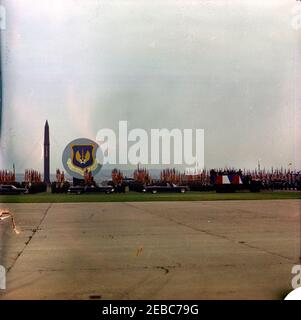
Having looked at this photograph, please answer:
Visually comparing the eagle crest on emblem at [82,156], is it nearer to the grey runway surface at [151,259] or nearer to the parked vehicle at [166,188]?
the grey runway surface at [151,259]

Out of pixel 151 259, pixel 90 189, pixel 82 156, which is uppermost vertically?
pixel 82 156

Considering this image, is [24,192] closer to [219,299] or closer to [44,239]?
[44,239]

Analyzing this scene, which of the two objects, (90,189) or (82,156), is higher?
(82,156)

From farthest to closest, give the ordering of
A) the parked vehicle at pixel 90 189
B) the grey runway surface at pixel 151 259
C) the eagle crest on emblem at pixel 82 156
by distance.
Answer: the parked vehicle at pixel 90 189, the eagle crest on emblem at pixel 82 156, the grey runway surface at pixel 151 259

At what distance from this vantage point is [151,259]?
25.6 ft

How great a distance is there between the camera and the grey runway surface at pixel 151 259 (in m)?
5.73

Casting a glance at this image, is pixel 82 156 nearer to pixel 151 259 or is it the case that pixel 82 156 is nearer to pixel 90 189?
pixel 151 259

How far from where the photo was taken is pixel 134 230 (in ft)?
39.4

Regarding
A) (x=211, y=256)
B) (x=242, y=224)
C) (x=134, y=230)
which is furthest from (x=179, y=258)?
(x=242, y=224)

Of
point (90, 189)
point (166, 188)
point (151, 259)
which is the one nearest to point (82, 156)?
point (151, 259)

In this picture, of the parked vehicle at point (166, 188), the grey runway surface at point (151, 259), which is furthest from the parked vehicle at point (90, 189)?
the grey runway surface at point (151, 259)

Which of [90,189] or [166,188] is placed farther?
[166,188]
